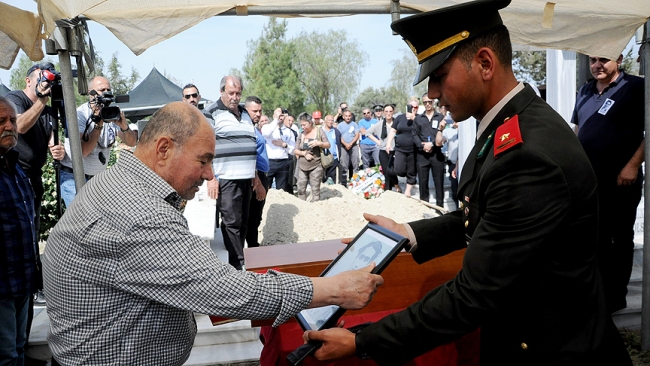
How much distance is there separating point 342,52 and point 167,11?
60.4 m

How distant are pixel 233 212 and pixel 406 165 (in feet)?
17.8

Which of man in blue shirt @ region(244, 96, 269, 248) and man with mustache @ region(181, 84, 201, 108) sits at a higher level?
man with mustache @ region(181, 84, 201, 108)

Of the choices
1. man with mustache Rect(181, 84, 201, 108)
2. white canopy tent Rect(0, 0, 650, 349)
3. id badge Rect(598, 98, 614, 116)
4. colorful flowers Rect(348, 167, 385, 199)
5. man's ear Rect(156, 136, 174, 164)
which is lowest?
colorful flowers Rect(348, 167, 385, 199)

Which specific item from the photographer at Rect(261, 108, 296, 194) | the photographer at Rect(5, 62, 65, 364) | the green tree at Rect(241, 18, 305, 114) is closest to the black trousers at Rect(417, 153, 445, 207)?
the photographer at Rect(261, 108, 296, 194)

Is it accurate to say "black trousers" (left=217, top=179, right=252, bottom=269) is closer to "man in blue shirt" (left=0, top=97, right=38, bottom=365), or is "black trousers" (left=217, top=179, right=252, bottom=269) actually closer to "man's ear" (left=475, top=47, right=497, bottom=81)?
"man in blue shirt" (left=0, top=97, right=38, bottom=365)

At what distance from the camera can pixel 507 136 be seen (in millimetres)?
1562

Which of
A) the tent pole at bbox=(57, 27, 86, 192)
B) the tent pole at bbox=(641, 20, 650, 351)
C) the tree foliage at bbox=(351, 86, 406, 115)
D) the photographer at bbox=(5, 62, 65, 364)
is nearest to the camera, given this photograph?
the tent pole at bbox=(57, 27, 86, 192)

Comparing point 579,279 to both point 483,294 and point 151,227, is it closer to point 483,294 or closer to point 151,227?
point 483,294

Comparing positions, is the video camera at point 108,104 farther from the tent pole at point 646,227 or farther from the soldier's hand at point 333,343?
the tent pole at point 646,227

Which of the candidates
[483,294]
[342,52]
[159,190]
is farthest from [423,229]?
[342,52]

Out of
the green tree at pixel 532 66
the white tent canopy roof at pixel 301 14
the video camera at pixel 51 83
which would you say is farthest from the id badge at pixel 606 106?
the green tree at pixel 532 66

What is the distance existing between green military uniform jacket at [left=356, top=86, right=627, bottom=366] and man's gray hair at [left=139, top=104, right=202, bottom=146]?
2.95 ft

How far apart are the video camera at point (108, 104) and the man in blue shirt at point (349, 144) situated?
9.71m

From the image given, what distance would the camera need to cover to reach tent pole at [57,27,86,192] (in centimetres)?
311
